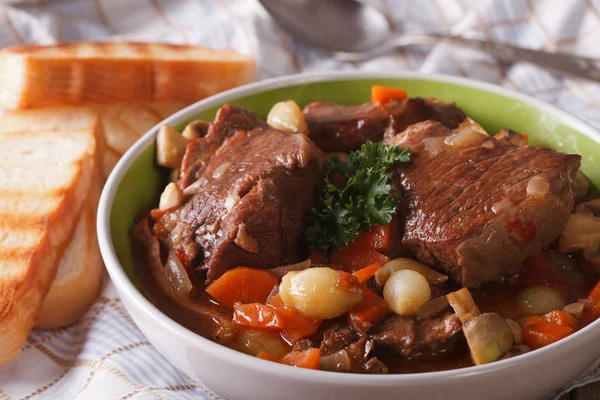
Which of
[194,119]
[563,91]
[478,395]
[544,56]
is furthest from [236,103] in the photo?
[563,91]

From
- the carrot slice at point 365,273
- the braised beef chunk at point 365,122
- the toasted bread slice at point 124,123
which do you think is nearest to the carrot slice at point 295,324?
the carrot slice at point 365,273

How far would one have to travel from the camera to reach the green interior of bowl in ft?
9.39

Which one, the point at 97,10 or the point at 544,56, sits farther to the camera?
the point at 97,10

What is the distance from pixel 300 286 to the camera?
92.2 inches

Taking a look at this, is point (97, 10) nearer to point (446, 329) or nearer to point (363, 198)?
point (363, 198)

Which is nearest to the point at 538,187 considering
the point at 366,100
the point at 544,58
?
the point at 366,100

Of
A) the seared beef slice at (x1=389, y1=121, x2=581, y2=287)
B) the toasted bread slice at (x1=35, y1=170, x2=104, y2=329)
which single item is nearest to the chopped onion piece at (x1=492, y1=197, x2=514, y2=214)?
the seared beef slice at (x1=389, y1=121, x2=581, y2=287)

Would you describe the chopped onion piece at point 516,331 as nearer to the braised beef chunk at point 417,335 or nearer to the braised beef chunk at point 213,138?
the braised beef chunk at point 417,335

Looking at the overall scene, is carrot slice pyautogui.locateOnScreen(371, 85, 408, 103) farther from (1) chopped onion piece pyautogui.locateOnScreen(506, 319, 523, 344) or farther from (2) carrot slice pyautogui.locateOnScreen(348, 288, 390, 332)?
(1) chopped onion piece pyautogui.locateOnScreen(506, 319, 523, 344)

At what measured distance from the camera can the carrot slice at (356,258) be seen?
2.57 m

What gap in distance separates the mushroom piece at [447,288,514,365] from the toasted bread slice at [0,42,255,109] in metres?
2.65

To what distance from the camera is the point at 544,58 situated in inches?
177

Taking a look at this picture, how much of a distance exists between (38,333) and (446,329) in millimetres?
Result: 1954

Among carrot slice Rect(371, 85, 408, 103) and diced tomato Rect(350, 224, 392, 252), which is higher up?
carrot slice Rect(371, 85, 408, 103)
